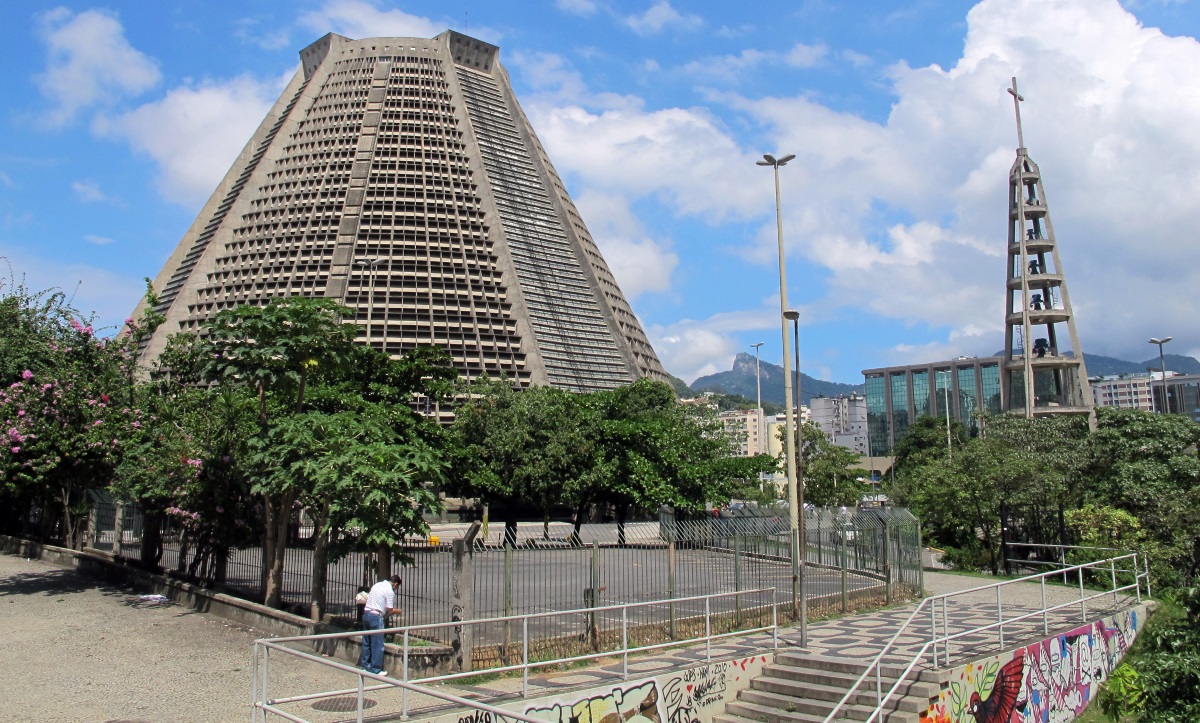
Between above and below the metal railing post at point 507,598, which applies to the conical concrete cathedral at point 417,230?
above

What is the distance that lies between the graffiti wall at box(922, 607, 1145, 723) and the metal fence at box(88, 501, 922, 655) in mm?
2937

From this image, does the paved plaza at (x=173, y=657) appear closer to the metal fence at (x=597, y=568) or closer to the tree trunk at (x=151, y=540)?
the tree trunk at (x=151, y=540)

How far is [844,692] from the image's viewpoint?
487 inches

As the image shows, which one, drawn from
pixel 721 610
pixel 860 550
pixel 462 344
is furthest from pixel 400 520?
pixel 462 344

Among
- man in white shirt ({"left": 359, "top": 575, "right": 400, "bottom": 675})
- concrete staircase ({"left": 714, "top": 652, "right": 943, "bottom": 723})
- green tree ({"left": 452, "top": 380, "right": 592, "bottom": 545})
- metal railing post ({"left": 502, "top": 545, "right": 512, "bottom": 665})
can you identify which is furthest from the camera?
green tree ({"left": 452, "top": 380, "right": 592, "bottom": 545})

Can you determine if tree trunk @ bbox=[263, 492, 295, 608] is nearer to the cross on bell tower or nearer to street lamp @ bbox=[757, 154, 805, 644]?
street lamp @ bbox=[757, 154, 805, 644]

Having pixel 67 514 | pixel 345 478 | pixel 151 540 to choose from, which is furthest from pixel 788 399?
pixel 67 514

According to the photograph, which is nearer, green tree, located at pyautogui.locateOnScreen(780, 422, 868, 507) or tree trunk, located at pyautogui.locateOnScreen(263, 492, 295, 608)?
tree trunk, located at pyautogui.locateOnScreen(263, 492, 295, 608)

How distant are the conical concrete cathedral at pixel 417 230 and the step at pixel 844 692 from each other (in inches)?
1724

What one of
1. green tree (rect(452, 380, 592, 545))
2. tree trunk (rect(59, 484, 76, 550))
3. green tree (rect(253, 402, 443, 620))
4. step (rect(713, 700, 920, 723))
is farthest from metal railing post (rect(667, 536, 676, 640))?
green tree (rect(452, 380, 592, 545))

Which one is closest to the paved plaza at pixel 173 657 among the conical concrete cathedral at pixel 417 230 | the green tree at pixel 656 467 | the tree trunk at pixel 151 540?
the tree trunk at pixel 151 540

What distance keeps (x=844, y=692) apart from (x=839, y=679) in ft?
0.72

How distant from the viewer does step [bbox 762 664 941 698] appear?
12031 mm

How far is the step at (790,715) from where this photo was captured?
38.1 ft
